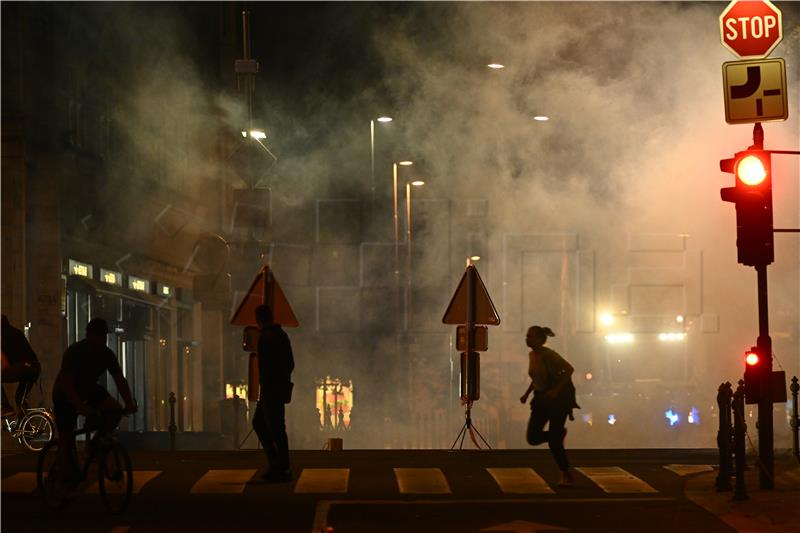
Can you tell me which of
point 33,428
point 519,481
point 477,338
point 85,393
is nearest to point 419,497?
point 519,481

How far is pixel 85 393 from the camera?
8.52 meters

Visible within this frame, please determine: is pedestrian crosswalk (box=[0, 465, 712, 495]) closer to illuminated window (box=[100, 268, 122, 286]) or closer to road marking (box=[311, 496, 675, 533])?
road marking (box=[311, 496, 675, 533])

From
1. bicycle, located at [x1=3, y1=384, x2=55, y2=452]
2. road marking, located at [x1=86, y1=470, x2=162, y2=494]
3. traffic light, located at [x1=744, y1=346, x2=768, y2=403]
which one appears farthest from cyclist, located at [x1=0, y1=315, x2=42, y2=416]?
traffic light, located at [x1=744, y1=346, x2=768, y2=403]

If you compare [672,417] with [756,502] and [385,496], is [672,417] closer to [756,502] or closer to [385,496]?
[756,502]

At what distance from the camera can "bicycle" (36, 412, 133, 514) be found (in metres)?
8.37

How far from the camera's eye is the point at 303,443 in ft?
80.7

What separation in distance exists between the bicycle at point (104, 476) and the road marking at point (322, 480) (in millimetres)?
1642

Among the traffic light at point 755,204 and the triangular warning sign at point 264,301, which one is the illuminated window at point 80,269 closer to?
the triangular warning sign at point 264,301

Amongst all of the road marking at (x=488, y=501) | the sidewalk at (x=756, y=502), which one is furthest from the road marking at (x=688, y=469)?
the road marking at (x=488, y=501)

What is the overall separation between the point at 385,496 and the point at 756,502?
7.47 ft

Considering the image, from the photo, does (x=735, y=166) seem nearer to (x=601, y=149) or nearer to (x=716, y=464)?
(x=716, y=464)

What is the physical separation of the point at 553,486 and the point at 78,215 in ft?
37.0

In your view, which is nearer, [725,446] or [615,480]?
[725,446]

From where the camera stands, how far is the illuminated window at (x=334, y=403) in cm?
2478
